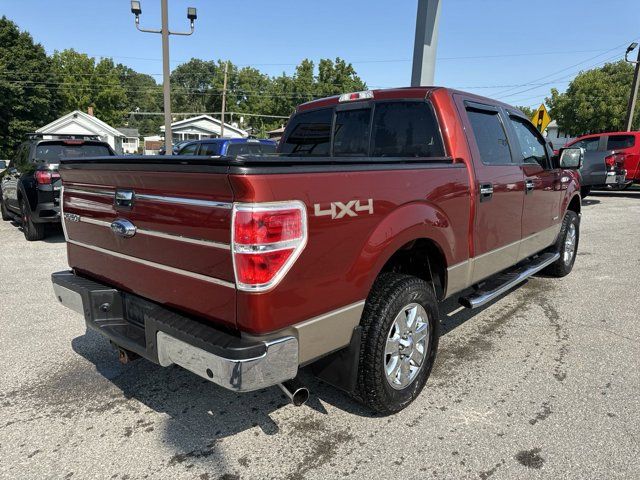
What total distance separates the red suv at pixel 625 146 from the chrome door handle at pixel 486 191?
13.0 metres

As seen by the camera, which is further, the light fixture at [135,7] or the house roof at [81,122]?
the house roof at [81,122]

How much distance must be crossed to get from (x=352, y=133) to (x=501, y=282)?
5.99 feet

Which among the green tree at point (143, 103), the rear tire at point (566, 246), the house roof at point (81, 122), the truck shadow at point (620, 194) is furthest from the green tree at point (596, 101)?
the green tree at point (143, 103)

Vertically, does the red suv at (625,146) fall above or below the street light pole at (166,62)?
below

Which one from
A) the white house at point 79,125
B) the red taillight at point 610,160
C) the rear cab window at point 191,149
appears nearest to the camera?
the rear cab window at point 191,149

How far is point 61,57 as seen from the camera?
52.5 metres

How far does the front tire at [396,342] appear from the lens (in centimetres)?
254

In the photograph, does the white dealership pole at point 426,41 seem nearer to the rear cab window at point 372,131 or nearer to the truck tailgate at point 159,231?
the rear cab window at point 372,131

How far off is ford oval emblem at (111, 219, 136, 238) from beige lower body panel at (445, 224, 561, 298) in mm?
2047

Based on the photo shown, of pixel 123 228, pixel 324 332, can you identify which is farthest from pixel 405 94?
pixel 123 228

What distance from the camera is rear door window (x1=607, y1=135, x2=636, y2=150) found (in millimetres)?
14328

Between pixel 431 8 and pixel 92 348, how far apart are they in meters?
7.04

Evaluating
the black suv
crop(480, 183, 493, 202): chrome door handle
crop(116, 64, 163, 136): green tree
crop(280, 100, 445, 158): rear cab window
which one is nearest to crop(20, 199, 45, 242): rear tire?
the black suv

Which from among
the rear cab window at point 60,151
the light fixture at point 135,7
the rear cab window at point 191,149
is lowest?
the rear cab window at point 60,151
